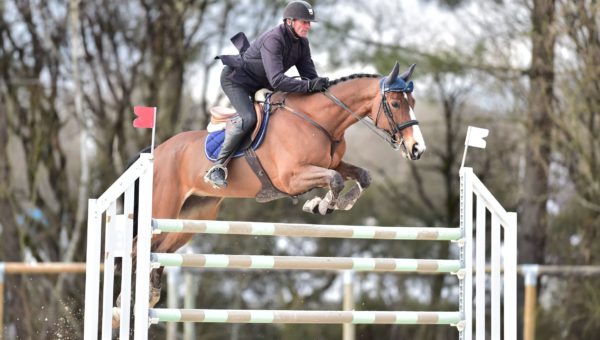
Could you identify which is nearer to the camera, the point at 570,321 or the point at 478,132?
the point at 478,132

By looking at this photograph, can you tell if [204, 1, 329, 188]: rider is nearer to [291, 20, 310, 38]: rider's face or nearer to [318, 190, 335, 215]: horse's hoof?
[291, 20, 310, 38]: rider's face

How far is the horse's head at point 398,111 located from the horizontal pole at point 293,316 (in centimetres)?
88

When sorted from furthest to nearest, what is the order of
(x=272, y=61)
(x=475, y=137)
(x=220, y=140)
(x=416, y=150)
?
(x=220, y=140) → (x=272, y=61) → (x=416, y=150) → (x=475, y=137)

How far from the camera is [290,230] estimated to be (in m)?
4.70

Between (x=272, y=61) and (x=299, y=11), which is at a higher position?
(x=299, y=11)

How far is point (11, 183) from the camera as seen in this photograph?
1120 cm

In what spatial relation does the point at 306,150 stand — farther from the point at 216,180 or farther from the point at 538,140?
the point at 538,140

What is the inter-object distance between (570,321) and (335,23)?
440 cm

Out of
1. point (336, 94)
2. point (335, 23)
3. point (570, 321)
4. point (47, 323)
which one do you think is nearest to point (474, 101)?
point (335, 23)

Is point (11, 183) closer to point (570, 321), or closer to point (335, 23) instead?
point (335, 23)

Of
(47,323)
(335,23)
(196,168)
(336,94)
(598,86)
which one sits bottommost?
(47,323)

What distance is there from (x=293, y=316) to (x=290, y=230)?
0.43 metres

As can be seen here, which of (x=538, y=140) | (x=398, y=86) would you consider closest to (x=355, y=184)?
(x=398, y=86)

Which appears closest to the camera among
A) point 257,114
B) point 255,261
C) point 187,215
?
point 255,261
